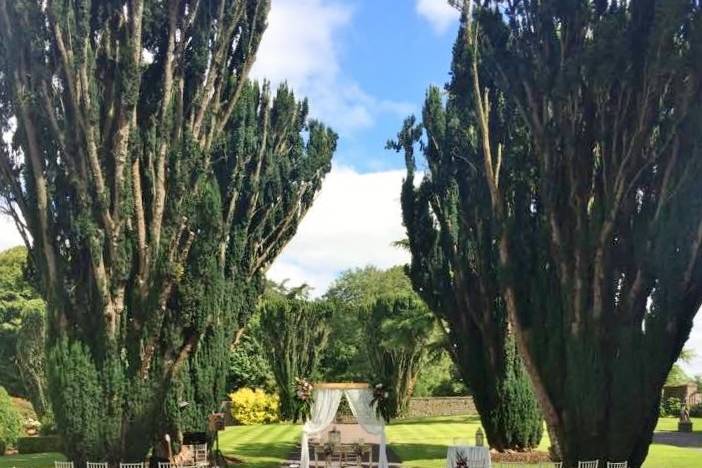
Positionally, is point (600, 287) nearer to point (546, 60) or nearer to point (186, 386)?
point (546, 60)

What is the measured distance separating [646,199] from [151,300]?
8582 mm

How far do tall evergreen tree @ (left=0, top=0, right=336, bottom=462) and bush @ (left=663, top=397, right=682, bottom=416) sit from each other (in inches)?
1063

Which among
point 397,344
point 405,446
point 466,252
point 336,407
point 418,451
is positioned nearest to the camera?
point 336,407

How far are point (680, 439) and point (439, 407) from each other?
14279mm

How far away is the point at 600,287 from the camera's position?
11.6 meters

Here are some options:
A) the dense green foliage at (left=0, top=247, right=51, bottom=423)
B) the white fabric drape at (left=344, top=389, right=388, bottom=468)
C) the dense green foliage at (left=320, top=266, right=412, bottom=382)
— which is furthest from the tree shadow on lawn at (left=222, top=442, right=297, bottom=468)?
the dense green foliage at (left=320, top=266, right=412, bottom=382)

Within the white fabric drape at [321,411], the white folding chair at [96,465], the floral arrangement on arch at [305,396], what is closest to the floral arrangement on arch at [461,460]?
the white fabric drape at [321,411]

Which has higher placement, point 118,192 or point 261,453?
point 118,192

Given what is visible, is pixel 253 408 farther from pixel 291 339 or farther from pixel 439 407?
pixel 439 407

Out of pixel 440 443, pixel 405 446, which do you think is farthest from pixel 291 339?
pixel 405 446

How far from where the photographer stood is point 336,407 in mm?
16078

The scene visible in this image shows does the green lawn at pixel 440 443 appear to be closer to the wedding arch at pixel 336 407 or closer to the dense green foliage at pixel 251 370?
the wedding arch at pixel 336 407

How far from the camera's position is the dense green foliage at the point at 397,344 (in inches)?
1265

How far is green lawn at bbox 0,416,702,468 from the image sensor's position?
1623 cm
